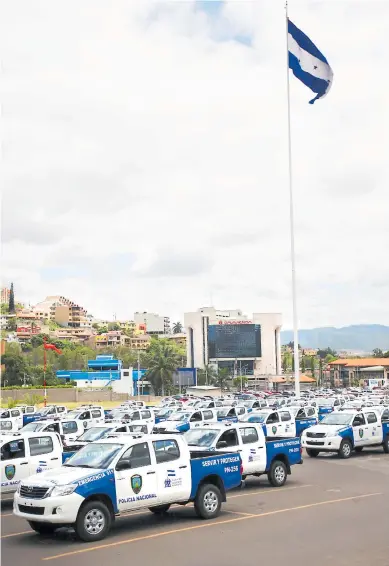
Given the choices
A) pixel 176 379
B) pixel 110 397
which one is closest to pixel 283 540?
pixel 110 397

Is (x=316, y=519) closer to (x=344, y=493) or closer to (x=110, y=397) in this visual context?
(x=344, y=493)

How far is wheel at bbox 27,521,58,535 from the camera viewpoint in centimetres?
1268

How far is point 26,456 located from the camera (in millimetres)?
16797

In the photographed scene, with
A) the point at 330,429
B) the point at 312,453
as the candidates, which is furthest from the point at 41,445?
the point at 312,453

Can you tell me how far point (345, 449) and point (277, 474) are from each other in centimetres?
755

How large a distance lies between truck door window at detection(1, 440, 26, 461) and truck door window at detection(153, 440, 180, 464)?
452 cm

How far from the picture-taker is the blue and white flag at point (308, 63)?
34.8 metres

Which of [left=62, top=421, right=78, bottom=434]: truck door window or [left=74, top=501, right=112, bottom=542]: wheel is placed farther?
[left=62, top=421, right=78, bottom=434]: truck door window

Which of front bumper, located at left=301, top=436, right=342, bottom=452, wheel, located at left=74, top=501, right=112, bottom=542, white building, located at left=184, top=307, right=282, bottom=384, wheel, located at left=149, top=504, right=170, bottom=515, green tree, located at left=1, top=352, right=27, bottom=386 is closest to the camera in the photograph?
wheel, located at left=74, top=501, right=112, bottom=542

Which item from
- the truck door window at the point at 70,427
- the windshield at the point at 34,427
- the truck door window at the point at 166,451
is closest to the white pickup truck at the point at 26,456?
the truck door window at the point at 166,451

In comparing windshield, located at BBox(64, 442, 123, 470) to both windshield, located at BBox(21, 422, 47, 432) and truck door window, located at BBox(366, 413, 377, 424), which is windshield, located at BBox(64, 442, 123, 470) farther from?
truck door window, located at BBox(366, 413, 377, 424)

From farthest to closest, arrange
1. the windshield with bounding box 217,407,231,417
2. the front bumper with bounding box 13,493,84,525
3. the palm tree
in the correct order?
the palm tree
the windshield with bounding box 217,407,231,417
the front bumper with bounding box 13,493,84,525

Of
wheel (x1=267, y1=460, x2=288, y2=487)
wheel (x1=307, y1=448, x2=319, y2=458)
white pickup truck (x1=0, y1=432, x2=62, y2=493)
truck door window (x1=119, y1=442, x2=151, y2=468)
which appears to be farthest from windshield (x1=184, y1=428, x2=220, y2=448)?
wheel (x1=307, y1=448, x2=319, y2=458)

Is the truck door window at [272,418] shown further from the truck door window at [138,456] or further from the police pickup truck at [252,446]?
the truck door window at [138,456]
